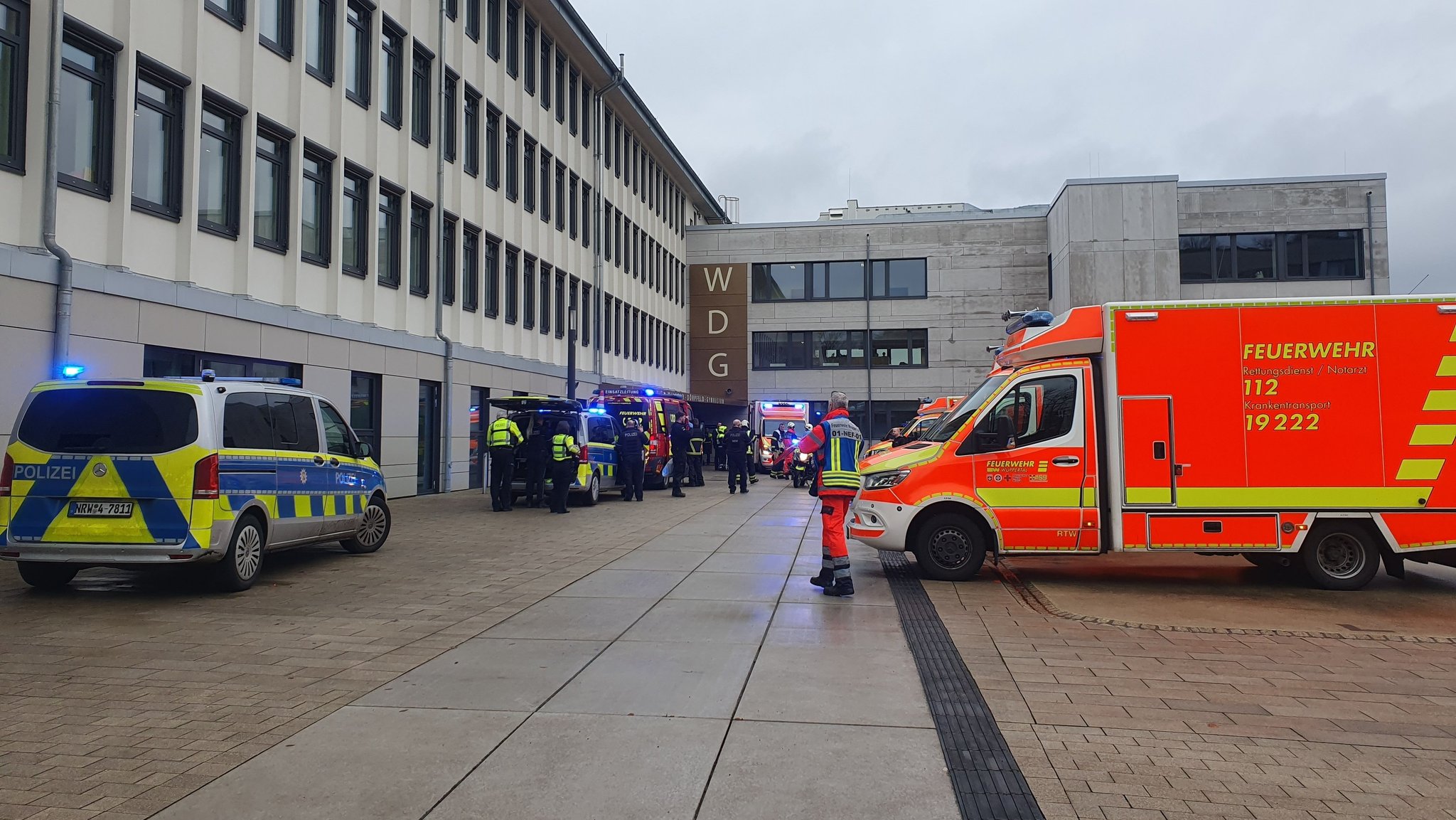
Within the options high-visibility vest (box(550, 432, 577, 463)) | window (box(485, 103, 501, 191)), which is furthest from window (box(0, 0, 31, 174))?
window (box(485, 103, 501, 191))

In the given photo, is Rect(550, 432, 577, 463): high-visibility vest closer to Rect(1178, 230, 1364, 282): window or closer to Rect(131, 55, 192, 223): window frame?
Rect(131, 55, 192, 223): window frame

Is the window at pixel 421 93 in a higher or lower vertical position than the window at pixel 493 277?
higher

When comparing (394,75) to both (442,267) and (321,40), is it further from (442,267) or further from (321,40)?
(442,267)

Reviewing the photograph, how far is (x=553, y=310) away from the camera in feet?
94.5

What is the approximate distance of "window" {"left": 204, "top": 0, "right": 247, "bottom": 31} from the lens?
1484 cm

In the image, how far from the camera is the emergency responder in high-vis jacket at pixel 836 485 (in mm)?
8812

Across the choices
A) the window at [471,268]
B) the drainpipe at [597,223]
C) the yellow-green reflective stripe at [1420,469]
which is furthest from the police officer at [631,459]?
the yellow-green reflective stripe at [1420,469]

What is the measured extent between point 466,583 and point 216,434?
8.61 feet

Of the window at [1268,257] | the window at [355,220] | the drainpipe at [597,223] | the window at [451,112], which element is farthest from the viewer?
the window at [1268,257]

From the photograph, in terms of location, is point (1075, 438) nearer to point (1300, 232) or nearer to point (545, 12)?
point (545, 12)

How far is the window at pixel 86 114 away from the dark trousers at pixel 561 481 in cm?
774

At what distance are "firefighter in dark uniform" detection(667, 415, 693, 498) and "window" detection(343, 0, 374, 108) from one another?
10.1m

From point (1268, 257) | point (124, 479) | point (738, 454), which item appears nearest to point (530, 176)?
point (738, 454)

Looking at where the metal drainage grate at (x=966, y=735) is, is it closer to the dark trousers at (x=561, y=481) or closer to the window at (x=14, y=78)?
the dark trousers at (x=561, y=481)
